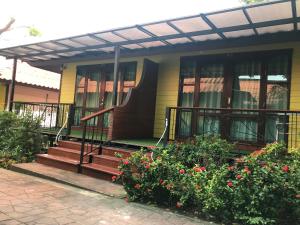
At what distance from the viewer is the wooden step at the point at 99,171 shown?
20.8 feet

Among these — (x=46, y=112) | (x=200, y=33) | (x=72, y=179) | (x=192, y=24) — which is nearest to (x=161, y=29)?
(x=192, y=24)

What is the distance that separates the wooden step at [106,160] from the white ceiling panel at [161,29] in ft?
9.26

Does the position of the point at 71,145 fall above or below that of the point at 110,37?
below

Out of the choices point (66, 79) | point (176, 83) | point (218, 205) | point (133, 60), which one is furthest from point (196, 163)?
point (66, 79)

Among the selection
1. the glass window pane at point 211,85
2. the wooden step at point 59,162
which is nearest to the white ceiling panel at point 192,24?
the glass window pane at point 211,85

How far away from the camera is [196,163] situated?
5367 mm

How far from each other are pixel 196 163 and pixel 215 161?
1.06ft

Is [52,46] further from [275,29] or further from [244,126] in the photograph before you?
[275,29]

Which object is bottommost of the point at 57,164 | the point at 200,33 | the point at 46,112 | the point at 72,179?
the point at 72,179

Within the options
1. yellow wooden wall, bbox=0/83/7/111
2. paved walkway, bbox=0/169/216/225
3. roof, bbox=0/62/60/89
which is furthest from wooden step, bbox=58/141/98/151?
yellow wooden wall, bbox=0/83/7/111

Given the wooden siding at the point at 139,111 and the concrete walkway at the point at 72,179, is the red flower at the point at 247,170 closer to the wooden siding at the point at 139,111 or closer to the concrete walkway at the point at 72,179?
the concrete walkway at the point at 72,179

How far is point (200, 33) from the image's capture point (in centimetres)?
645

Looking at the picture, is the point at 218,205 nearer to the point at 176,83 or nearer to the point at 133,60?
the point at 176,83

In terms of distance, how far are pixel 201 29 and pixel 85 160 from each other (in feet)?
12.5
